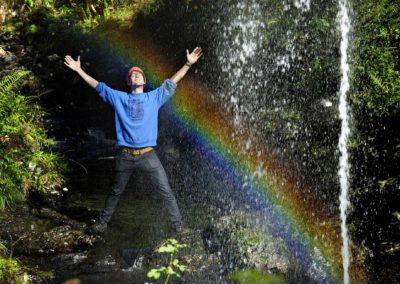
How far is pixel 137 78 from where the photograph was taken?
20.4 feet

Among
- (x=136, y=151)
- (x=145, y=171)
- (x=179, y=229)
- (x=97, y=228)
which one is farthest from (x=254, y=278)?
(x=97, y=228)

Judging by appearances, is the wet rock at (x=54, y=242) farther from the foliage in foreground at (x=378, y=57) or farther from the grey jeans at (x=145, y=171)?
the foliage in foreground at (x=378, y=57)

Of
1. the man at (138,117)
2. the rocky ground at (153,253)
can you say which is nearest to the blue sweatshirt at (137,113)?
the man at (138,117)

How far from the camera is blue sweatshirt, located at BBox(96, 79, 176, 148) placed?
6195mm

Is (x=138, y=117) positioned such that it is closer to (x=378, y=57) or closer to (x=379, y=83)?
(x=379, y=83)

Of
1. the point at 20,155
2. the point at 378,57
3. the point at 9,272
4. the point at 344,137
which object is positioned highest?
the point at 378,57

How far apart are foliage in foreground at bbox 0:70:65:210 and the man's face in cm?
297

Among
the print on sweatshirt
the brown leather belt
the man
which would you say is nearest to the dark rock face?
the man

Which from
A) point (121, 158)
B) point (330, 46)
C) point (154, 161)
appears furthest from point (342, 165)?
point (121, 158)

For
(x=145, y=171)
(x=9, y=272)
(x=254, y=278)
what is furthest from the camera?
(x=145, y=171)

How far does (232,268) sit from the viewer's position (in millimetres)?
5934

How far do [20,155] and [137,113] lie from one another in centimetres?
363

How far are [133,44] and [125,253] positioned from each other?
21.6 ft

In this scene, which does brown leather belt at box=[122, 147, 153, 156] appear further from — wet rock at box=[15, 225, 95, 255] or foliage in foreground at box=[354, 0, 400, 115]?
foliage in foreground at box=[354, 0, 400, 115]
